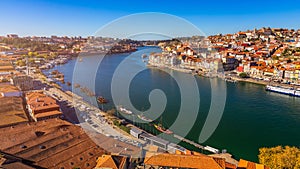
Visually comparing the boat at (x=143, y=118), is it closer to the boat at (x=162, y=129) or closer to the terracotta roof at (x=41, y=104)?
the boat at (x=162, y=129)

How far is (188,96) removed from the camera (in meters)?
7.61

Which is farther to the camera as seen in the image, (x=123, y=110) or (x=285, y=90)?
(x=285, y=90)

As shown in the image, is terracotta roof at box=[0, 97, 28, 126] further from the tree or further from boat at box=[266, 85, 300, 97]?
boat at box=[266, 85, 300, 97]

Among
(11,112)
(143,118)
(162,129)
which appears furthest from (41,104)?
(162,129)

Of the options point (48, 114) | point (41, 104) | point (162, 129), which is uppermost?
point (41, 104)

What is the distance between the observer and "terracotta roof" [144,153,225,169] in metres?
2.62

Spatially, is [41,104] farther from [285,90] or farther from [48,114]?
[285,90]

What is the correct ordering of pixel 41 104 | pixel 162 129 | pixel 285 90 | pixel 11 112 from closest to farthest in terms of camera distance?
pixel 11 112 → pixel 162 129 → pixel 41 104 → pixel 285 90

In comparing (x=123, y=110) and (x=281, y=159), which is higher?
(x=281, y=159)

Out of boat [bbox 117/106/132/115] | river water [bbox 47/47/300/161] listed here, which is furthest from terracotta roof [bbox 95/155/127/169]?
boat [bbox 117/106/132/115]

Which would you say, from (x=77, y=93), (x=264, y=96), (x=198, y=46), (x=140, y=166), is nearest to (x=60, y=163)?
(x=140, y=166)

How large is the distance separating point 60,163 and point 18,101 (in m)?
3.36

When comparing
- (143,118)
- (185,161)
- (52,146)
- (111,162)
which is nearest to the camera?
(185,161)

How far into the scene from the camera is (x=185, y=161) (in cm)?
267
